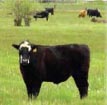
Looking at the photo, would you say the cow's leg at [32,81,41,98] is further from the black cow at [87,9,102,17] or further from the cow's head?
the black cow at [87,9,102,17]

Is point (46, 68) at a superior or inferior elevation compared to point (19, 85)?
superior

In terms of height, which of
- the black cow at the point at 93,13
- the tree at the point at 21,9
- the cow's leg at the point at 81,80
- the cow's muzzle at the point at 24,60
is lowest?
the black cow at the point at 93,13

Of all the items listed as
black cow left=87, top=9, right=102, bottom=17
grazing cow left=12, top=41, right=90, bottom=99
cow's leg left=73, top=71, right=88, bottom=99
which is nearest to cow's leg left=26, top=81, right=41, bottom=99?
grazing cow left=12, top=41, right=90, bottom=99

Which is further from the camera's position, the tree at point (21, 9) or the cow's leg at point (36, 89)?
the tree at point (21, 9)

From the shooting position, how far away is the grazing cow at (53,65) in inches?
422

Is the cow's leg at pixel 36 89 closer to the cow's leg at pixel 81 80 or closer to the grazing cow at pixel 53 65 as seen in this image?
the grazing cow at pixel 53 65

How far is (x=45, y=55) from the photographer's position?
11.0 meters

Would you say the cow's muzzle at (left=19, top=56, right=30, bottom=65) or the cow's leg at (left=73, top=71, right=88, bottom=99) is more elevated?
the cow's muzzle at (left=19, top=56, right=30, bottom=65)

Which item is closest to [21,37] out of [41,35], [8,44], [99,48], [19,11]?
[41,35]

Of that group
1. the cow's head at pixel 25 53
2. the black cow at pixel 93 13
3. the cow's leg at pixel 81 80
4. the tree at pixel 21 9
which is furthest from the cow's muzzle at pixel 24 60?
the black cow at pixel 93 13

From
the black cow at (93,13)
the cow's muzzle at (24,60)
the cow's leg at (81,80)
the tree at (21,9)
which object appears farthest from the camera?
the black cow at (93,13)

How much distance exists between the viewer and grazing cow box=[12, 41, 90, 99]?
35.1ft

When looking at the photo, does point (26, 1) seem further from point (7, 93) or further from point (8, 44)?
point (7, 93)

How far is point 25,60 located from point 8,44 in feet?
61.4
